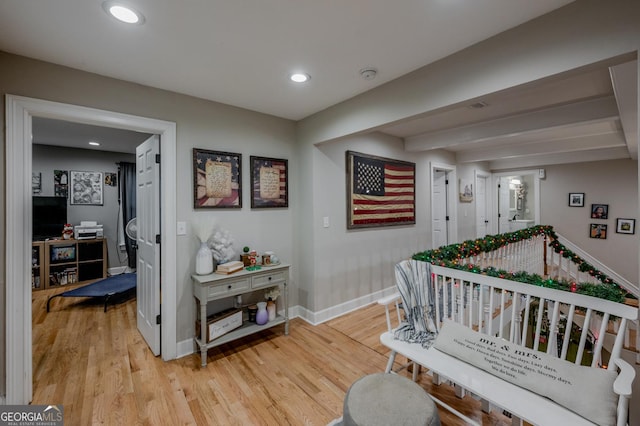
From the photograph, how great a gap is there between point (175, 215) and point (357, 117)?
1.88 meters

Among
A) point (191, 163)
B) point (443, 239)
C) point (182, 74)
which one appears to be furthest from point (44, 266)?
point (443, 239)

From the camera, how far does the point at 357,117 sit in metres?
2.52

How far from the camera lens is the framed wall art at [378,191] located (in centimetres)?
350

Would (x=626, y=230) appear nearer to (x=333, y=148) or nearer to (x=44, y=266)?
(x=333, y=148)

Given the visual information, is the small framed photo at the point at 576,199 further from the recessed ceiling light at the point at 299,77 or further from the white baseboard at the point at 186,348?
the white baseboard at the point at 186,348

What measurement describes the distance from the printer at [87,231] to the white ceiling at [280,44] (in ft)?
12.6

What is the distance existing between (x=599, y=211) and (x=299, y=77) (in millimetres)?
6421

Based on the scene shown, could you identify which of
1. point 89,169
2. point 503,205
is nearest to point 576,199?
point 503,205

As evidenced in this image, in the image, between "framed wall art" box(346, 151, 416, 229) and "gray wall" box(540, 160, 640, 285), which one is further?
"gray wall" box(540, 160, 640, 285)

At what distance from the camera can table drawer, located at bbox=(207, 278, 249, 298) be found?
2369mm

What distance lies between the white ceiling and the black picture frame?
3.78m

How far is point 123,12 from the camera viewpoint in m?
1.43

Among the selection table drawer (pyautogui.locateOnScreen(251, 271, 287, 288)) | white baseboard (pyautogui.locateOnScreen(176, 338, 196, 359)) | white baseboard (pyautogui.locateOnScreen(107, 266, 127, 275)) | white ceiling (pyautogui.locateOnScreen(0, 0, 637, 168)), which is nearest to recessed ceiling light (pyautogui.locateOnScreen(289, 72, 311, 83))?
white ceiling (pyautogui.locateOnScreen(0, 0, 637, 168))

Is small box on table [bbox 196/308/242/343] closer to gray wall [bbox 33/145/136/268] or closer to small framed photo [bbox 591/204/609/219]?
gray wall [bbox 33/145/136/268]
